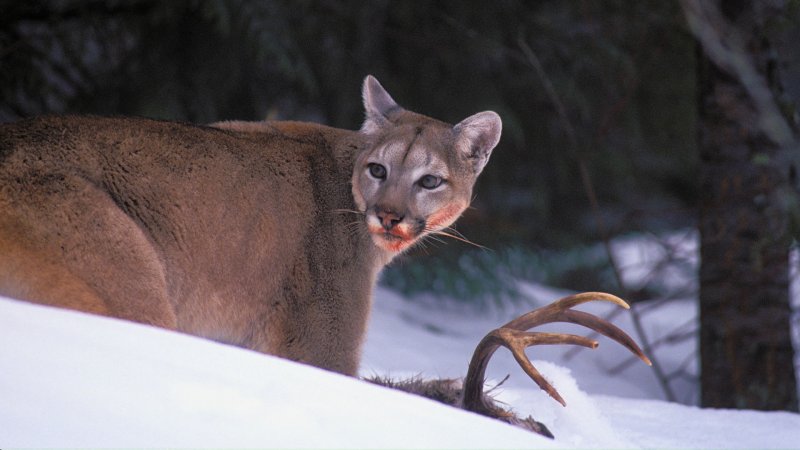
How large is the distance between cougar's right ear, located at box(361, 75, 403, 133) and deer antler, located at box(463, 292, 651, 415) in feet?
4.87

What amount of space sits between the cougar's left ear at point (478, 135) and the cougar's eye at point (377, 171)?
455 mm

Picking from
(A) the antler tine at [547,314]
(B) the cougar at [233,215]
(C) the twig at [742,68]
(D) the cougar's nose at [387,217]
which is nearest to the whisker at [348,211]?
(B) the cougar at [233,215]

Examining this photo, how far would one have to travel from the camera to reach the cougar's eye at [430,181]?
14.4 ft

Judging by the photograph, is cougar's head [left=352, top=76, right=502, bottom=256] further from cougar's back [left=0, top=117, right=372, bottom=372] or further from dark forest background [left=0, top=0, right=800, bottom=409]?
dark forest background [left=0, top=0, right=800, bottom=409]

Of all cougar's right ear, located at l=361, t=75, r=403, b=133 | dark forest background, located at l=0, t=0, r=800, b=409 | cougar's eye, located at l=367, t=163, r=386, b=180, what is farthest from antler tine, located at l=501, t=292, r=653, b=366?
dark forest background, located at l=0, t=0, r=800, b=409

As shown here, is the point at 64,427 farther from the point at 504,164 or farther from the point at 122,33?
the point at 504,164

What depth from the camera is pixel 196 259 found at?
147 inches

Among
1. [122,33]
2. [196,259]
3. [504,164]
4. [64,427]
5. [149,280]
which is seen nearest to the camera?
[64,427]

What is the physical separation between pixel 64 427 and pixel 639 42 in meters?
6.11

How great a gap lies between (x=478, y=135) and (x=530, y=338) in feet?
4.69

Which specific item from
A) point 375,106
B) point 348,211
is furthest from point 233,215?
point 375,106

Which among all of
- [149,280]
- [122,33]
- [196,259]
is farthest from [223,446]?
[122,33]

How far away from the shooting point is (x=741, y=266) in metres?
6.01

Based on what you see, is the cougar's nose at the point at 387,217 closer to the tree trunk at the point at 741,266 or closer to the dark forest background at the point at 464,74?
the dark forest background at the point at 464,74
